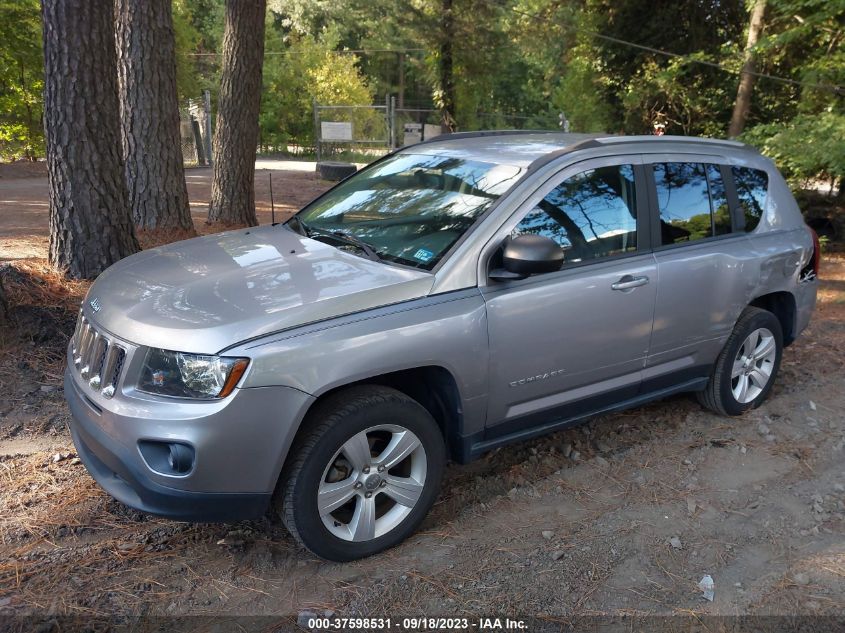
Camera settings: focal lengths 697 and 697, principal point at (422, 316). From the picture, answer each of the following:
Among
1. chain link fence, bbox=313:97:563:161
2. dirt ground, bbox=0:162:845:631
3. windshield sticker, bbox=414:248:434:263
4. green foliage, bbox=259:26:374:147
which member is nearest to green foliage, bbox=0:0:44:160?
chain link fence, bbox=313:97:563:161

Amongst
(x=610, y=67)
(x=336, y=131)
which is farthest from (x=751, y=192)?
(x=336, y=131)

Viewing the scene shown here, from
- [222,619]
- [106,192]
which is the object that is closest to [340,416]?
[222,619]

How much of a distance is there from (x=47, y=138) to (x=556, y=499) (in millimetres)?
5019

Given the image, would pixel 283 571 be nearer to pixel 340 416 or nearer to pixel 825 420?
pixel 340 416

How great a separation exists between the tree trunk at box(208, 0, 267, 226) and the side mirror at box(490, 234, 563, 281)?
6.76 m

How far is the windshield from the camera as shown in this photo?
3471 mm

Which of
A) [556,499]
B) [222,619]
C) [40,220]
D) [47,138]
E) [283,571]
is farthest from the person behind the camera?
[40,220]

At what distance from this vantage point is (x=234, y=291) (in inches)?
120

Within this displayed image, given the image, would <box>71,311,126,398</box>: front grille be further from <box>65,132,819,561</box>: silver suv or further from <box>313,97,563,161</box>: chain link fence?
<box>313,97,563,161</box>: chain link fence

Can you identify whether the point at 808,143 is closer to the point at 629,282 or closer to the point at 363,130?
the point at 629,282

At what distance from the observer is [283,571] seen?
10.0ft

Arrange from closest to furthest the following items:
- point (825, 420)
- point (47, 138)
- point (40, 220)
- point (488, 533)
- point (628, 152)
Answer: point (488, 533) → point (628, 152) → point (825, 420) → point (47, 138) → point (40, 220)

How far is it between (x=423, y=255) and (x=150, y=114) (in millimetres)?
5638

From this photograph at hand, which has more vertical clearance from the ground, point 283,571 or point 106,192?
point 106,192
